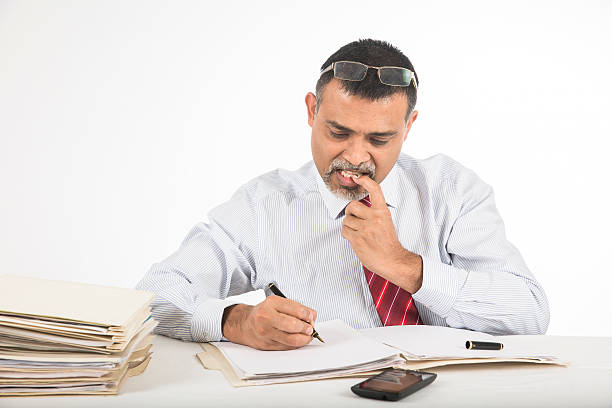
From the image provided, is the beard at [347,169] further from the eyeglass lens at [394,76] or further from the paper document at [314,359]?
the paper document at [314,359]

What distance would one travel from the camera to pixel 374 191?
165 centimetres

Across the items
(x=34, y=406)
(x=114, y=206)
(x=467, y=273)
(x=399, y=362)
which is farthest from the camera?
(x=114, y=206)

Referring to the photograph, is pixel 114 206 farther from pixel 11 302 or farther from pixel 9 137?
pixel 11 302

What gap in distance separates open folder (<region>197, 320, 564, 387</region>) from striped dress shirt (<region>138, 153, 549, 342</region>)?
27 cm

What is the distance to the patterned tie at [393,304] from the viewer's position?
171 centimetres

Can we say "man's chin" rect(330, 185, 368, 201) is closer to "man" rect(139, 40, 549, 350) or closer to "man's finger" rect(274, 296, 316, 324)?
"man" rect(139, 40, 549, 350)

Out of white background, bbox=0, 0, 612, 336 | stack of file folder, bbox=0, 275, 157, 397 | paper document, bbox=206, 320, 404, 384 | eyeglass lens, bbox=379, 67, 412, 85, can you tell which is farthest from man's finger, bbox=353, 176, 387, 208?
white background, bbox=0, 0, 612, 336

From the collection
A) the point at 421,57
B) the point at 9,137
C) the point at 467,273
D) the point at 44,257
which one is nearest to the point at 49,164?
the point at 9,137

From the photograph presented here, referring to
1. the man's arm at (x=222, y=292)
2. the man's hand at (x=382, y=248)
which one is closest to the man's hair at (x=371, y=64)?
the man's hand at (x=382, y=248)

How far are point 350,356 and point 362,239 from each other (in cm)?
41

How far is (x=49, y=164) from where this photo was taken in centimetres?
385

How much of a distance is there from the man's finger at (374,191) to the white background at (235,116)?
217cm

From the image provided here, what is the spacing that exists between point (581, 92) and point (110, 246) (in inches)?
113

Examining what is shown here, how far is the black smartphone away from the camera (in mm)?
1021
